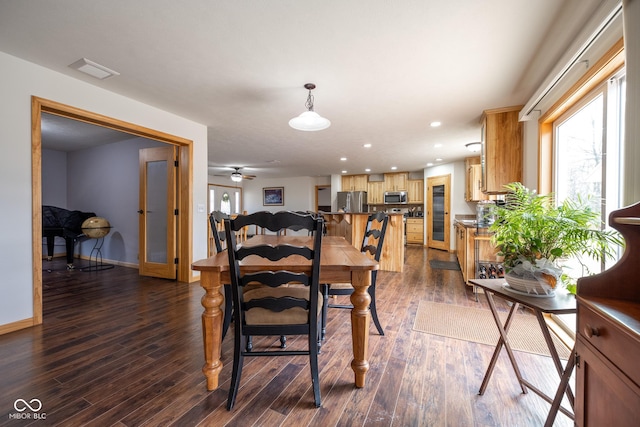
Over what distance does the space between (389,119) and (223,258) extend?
2949mm

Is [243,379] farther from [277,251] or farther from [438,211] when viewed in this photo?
[438,211]

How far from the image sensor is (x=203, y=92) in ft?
9.16

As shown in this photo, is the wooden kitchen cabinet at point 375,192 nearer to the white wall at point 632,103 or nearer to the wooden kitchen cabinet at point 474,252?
the wooden kitchen cabinet at point 474,252

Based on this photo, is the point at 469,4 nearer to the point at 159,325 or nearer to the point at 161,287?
the point at 159,325

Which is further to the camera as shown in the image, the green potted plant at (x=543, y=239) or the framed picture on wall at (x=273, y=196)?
the framed picture on wall at (x=273, y=196)

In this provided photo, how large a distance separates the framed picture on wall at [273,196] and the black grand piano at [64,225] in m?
5.70

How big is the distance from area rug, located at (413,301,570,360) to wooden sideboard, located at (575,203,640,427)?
1.24m

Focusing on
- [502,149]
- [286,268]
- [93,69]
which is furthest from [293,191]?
[286,268]

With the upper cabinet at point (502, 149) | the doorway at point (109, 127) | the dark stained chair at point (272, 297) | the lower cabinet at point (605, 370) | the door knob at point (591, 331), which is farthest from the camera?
the upper cabinet at point (502, 149)

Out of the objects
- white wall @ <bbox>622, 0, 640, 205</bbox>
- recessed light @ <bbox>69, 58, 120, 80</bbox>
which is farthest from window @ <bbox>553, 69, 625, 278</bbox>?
recessed light @ <bbox>69, 58, 120, 80</bbox>

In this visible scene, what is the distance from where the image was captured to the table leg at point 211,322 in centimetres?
144

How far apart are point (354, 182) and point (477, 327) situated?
6.80 m

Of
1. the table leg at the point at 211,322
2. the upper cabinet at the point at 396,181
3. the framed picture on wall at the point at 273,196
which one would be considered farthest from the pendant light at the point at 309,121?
the framed picture on wall at the point at 273,196

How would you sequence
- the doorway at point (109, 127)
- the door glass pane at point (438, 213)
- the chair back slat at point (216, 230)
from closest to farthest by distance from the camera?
the chair back slat at point (216, 230) < the doorway at point (109, 127) < the door glass pane at point (438, 213)
